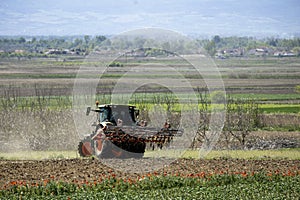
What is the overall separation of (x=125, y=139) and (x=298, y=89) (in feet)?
145

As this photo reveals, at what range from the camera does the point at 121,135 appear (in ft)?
71.1

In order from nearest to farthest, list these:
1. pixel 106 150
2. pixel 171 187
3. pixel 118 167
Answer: pixel 171 187
pixel 118 167
pixel 106 150

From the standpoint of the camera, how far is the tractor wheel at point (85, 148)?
23.5 metres

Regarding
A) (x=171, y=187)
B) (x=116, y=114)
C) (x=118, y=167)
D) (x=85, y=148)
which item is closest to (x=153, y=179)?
(x=171, y=187)

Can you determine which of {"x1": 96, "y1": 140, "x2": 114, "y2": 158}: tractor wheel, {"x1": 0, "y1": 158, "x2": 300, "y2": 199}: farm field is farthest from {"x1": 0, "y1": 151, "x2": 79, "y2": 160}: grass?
{"x1": 0, "y1": 158, "x2": 300, "y2": 199}: farm field

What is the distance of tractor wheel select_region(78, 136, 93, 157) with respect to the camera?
2350 centimetres

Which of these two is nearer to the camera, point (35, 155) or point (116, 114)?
point (116, 114)

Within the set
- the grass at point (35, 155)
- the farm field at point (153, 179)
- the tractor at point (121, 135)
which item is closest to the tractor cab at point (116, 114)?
the tractor at point (121, 135)

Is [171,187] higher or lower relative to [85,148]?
higher

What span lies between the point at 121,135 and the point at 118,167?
5.86ft

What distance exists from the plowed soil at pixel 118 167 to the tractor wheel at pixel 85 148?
176 cm

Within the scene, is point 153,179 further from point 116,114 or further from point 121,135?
point 116,114

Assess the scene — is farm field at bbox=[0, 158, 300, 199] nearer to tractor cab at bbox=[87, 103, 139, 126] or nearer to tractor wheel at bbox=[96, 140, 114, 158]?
tractor wheel at bbox=[96, 140, 114, 158]

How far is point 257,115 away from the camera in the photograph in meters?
37.7
